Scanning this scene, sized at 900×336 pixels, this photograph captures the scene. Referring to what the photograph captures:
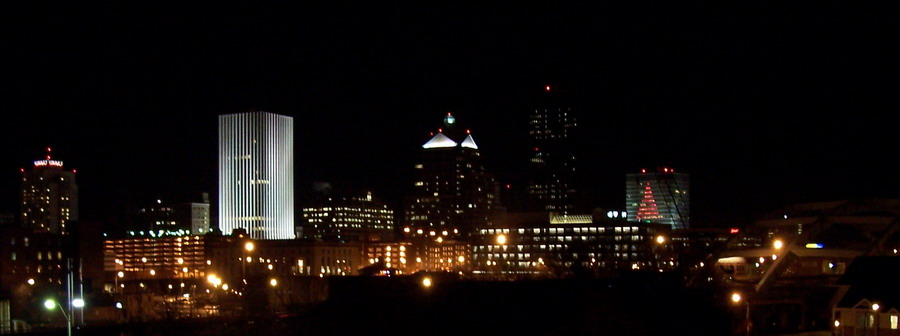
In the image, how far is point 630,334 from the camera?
3581 centimetres

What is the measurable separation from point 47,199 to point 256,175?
Answer: 34.2m

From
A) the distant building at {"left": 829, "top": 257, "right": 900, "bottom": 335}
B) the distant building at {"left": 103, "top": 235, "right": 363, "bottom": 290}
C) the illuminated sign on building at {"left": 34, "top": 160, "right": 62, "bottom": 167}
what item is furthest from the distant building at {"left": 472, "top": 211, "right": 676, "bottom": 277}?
the illuminated sign on building at {"left": 34, "top": 160, "right": 62, "bottom": 167}

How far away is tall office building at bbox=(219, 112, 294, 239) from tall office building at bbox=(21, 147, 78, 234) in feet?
83.1

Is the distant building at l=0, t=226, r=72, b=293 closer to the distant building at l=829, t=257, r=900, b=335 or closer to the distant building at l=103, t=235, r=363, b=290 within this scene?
the distant building at l=103, t=235, r=363, b=290

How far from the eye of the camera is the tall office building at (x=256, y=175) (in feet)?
598

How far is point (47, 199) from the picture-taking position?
598 ft

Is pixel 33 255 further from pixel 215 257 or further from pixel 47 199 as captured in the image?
pixel 47 199

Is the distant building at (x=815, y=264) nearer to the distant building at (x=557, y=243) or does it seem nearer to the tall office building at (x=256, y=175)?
the distant building at (x=557, y=243)

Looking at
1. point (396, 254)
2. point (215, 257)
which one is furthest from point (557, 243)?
point (215, 257)

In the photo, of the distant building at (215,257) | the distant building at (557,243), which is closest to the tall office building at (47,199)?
the distant building at (215,257)

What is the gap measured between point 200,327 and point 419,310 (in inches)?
325

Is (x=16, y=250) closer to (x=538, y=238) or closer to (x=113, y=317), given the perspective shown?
(x=113, y=317)

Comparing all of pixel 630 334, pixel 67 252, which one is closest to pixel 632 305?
pixel 630 334

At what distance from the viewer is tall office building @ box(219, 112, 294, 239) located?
18225cm
